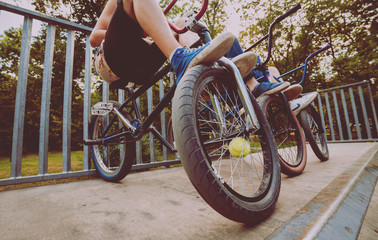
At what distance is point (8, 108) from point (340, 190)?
9.70 metres

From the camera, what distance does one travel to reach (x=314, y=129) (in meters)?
2.41

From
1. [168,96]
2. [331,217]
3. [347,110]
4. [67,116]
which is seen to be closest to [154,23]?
[168,96]

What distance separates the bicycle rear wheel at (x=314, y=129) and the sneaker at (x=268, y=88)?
27.5 inches

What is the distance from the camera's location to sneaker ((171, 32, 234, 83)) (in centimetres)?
75

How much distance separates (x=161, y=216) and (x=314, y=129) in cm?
248

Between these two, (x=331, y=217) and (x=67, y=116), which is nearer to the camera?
(x=331, y=217)

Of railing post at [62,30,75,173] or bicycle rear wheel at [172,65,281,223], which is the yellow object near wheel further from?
railing post at [62,30,75,173]

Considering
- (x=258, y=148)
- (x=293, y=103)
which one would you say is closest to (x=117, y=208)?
(x=258, y=148)

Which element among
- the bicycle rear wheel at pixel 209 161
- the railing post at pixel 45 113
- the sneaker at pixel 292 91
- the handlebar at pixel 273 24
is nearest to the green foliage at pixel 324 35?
the sneaker at pixel 292 91

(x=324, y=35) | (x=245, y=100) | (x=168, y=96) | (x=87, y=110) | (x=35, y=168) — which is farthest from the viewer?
(x=324, y=35)

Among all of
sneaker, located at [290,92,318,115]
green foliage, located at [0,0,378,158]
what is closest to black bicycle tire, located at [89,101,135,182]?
sneaker, located at [290,92,318,115]

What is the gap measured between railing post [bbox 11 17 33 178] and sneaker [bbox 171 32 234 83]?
1478 millimetres

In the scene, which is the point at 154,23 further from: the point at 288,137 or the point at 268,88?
the point at 288,137

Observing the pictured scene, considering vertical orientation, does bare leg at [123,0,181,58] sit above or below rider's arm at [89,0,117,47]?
below
